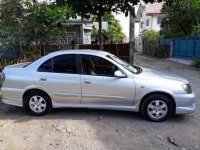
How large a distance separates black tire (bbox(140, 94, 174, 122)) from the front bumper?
15 centimetres

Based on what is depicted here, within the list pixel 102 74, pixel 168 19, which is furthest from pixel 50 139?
pixel 168 19

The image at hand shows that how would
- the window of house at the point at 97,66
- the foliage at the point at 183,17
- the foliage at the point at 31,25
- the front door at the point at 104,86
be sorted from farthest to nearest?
1. the foliage at the point at 183,17
2. the foliage at the point at 31,25
3. the window of house at the point at 97,66
4. the front door at the point at 104,86

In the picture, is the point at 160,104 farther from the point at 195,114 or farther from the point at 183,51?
the point at 183,51

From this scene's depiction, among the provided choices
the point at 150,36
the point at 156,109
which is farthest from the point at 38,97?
the point at 150,36

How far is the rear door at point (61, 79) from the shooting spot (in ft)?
21.7

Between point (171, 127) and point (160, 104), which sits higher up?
point (160, 104)

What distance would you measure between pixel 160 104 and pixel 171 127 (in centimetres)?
56

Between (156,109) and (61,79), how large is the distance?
2218mm

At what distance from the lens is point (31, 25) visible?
1328cm

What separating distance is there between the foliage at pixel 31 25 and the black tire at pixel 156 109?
7.43 metres

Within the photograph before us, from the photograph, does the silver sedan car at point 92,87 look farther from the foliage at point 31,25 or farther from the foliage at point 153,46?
the foliage at point 153,46

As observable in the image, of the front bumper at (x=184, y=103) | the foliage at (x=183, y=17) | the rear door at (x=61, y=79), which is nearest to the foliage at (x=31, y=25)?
the rear door at (x=61, y=79)

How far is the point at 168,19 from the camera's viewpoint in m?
26.9

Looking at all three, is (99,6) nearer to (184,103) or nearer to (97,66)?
(97,66)
